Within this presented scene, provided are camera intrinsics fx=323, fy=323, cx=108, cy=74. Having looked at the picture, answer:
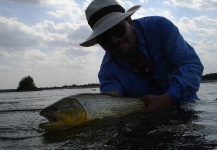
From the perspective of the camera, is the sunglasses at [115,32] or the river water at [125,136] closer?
the river water at [125,136]

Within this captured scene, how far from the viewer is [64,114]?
399cm

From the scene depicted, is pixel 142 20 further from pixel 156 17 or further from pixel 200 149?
pixel 200 149

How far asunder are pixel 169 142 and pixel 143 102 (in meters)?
1.78

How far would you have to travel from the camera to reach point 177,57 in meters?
5.04

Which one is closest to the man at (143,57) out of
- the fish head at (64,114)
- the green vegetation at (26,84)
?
the fish head at (64,114)

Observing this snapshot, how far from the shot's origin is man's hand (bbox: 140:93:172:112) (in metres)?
4.43

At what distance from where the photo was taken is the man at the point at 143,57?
15.2ft

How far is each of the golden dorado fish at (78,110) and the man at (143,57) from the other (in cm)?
46

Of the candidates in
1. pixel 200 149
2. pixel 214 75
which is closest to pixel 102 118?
pixel 200 149

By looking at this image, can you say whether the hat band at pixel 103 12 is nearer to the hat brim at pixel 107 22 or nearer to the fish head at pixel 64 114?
the hat brim at pixel 107 22

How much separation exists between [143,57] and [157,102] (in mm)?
1071

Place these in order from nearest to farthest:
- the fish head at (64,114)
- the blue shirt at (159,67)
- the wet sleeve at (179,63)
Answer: the fish head at (64,114) < the wet sleeve at (179,63) < the blue shirt at (159,67)

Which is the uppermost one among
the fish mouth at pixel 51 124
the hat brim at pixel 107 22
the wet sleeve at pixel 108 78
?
the hat brim at pixel 107 22

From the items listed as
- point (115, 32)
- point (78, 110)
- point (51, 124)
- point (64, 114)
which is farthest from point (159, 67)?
point (51, 124)
